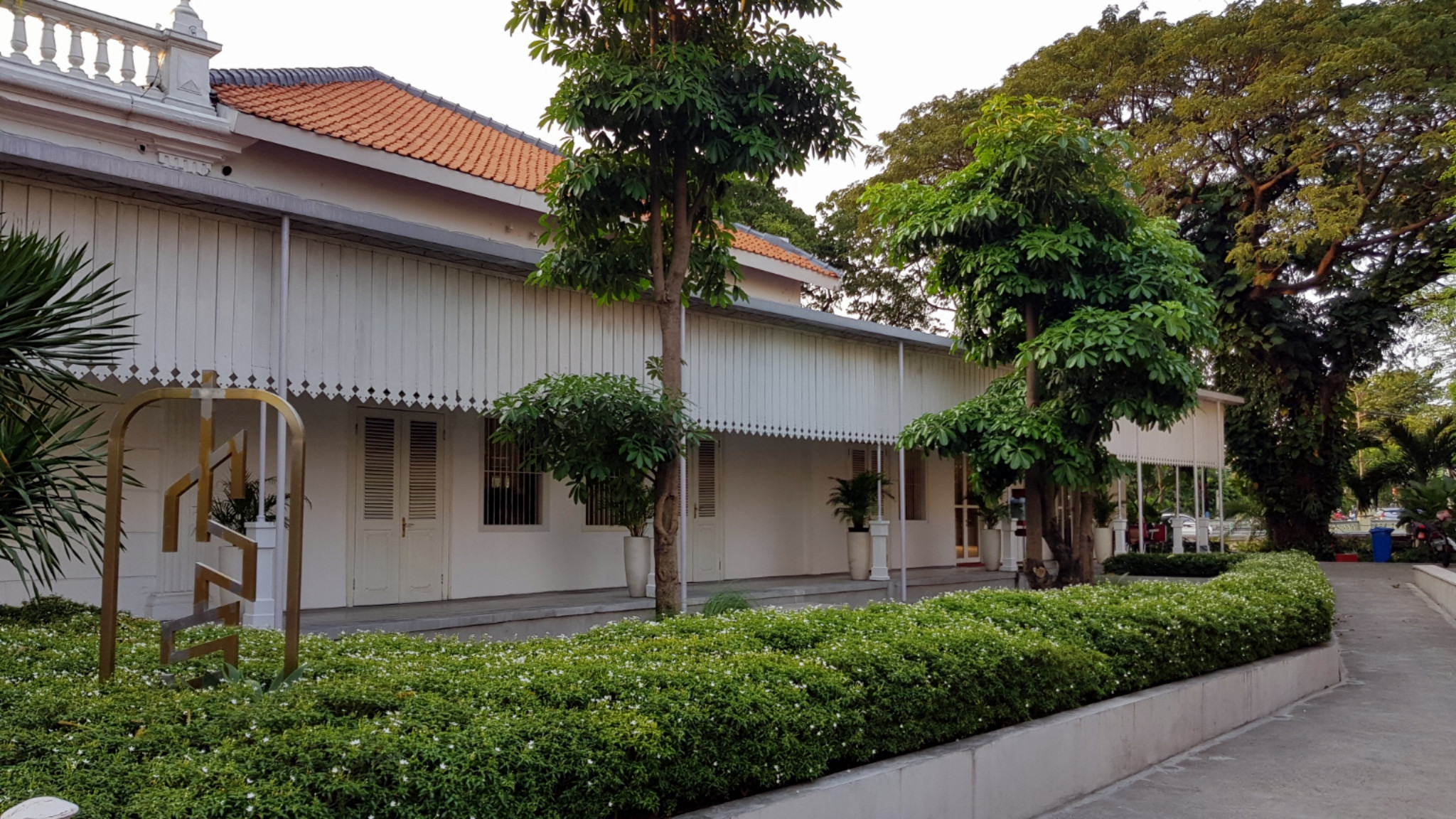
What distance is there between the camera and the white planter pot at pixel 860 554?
1527cm

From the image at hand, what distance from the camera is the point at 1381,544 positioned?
87.4 ft

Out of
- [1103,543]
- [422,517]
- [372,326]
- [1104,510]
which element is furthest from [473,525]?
[1104,510]

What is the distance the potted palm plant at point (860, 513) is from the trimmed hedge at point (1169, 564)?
7047 millimetres

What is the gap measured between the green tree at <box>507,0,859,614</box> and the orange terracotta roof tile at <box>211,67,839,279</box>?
2568mm

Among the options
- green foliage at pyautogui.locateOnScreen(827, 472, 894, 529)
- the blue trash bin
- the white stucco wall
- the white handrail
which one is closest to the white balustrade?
the white handrail

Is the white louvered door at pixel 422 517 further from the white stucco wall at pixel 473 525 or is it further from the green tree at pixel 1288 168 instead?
the green tree at pixel 1288 168

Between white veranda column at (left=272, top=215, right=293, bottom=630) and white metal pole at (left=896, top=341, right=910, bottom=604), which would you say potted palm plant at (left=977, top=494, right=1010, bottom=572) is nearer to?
white metal pole at (left=896, top=341, right=910, bottom=604)

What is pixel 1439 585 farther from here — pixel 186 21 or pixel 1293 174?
pixel 186 21

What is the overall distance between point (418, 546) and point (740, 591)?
3678mm

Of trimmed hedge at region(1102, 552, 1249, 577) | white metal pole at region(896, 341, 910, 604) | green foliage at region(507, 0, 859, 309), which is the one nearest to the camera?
green foliage at region(507, 0, 859, 309)

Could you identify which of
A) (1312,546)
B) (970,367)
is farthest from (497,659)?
(1312,546)

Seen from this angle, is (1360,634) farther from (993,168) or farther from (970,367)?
(993,168)

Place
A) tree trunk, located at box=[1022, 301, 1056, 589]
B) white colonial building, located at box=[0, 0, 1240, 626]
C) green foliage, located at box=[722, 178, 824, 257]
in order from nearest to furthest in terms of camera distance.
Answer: white colonial building, located at box=[0, 0, 1240, 626] < tree trunk, located at box=[1022, 301, 1056, 589] < green foliage, located at box=[722, 178, 824, 257]

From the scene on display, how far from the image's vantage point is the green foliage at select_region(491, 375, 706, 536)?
8.75 meters
